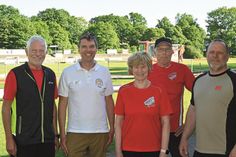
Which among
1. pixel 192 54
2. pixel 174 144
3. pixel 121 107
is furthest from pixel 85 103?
pixel 192 54

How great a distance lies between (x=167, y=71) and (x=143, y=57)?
1.27m

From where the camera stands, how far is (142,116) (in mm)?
4125

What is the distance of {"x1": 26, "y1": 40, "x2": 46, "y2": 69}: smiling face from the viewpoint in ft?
15.6

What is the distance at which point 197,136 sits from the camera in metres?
4.50

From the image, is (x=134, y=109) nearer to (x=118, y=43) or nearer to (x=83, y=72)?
(x=83, y=72)

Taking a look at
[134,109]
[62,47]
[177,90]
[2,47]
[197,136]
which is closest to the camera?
[134,109]

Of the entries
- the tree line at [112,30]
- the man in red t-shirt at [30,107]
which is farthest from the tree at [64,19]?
the man in red t-shirt at [30,107]

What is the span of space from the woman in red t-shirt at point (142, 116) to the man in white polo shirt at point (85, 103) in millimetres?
692

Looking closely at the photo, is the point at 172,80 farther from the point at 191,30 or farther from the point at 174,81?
the point at 191,30

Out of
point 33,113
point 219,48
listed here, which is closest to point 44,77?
point 33,113

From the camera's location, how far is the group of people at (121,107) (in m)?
4.18

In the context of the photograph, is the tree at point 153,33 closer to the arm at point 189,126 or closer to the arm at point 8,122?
the arm at point 189,126

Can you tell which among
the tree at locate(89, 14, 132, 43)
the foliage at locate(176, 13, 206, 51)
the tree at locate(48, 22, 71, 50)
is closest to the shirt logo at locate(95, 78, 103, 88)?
the tree at locate(48, 22, 71, 50)

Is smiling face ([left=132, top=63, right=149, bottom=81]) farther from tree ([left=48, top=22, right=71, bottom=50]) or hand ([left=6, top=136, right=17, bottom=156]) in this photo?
tree ([left=48, top=22, right=71, bottom=50])
